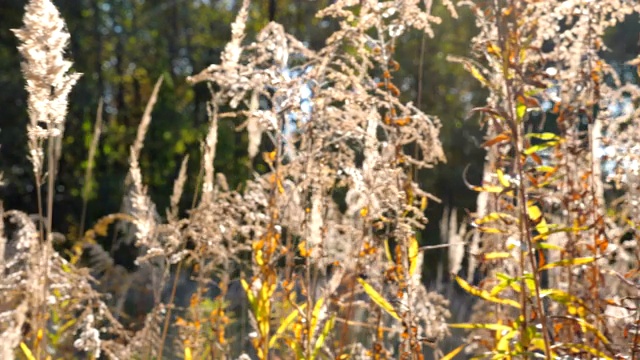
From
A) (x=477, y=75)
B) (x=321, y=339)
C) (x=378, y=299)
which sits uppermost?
(x=477, y=75)

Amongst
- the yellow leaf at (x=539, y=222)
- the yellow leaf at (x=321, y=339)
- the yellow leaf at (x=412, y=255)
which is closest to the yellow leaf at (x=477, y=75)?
the yellow leaf at (x=539, y=222)

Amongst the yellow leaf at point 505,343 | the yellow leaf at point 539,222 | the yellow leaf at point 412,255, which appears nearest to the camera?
the yellow leaf at point 539,222

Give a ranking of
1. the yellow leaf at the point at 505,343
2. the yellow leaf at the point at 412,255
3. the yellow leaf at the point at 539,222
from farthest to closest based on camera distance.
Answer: the yellow leaf at the point at 412,255 → the yellow leaf at the point at 505,343 → the yellow leaf at the point at 539,222

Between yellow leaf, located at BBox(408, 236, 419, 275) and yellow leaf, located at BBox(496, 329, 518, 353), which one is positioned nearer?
yellow leaf, located at BBox(496, 329, 518, 353)

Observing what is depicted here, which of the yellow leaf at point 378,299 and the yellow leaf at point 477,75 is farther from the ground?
the yellow leaf at point 477,75

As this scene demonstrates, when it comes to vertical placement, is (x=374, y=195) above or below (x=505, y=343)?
above

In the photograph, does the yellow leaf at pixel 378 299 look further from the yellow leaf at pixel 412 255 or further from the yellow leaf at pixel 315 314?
the yellow leaf at pixel 315 314

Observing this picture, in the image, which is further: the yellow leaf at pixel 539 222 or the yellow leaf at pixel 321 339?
the yellow leaf at pixel 321 339

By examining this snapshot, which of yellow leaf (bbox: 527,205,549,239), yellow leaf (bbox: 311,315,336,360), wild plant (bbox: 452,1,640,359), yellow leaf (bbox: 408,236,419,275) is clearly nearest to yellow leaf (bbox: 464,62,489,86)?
wild plant (bbox: 452,1,640,359)

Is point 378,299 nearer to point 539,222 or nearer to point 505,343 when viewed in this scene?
point 505,343

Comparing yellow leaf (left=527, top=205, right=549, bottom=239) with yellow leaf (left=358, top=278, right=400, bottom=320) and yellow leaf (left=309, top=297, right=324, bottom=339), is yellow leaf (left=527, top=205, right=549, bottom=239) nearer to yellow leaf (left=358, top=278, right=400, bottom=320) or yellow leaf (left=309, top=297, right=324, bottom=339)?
yellow leaf (left=358, top=278, right=400, bottom=320)

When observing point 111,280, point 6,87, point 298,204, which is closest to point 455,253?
point 298,204

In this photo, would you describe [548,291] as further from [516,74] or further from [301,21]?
[301,21]

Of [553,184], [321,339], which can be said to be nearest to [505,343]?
[321,339]
